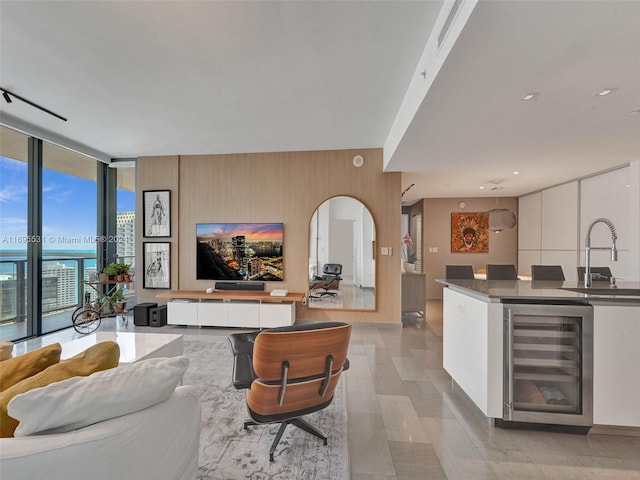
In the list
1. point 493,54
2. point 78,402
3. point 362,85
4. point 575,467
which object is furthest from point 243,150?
point 575,467

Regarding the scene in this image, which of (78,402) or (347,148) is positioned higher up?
(347,148)

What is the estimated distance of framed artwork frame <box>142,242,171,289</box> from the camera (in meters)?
4.93

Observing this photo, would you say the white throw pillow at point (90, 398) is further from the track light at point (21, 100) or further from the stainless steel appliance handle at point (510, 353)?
the track light at point (21, 100)

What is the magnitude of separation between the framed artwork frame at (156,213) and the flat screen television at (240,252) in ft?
2.09

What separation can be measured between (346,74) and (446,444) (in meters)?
3.03

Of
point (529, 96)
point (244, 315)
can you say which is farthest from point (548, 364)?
point (244, 315)

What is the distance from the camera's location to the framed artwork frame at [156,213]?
495 centimetres

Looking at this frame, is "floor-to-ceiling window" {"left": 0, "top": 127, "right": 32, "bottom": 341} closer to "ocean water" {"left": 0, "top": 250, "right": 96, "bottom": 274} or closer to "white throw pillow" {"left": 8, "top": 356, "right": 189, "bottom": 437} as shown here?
"ocean water" {"left": 0, "top": 250, "right": 96, "bottom": 274}

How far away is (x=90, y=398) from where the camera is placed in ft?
2.83

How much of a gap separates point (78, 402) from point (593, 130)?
13.7ft

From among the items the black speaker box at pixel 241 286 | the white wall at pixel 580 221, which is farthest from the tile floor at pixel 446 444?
the white wall at pixel 580 221

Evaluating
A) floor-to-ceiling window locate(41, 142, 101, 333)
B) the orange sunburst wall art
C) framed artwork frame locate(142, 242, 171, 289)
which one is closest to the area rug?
framed artwork frame locate(142, 242, 171, 289)

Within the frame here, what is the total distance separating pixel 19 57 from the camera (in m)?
2.39

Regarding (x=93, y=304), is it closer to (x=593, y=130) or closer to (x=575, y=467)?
(x=575, y=467)
